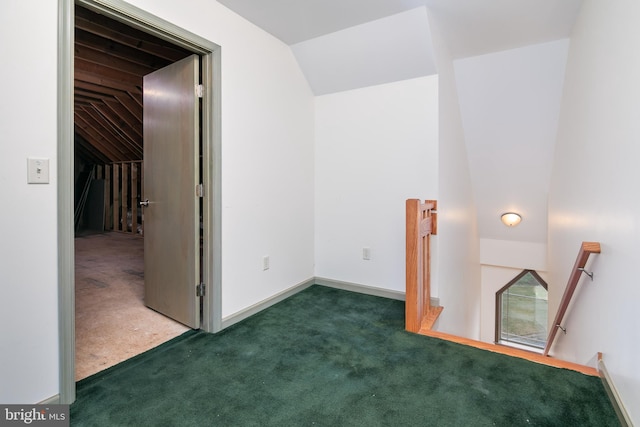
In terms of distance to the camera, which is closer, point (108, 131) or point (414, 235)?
point (414, 235)

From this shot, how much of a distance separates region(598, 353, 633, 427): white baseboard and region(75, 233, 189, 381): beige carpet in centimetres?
255

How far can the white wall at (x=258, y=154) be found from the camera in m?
2.47

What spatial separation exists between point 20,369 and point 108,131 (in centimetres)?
650

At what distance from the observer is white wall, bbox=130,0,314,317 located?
2467 mm

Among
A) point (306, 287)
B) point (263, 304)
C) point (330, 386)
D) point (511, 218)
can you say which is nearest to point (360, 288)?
point (306, 287)

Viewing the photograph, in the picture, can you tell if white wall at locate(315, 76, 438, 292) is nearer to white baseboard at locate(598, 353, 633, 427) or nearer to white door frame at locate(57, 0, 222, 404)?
white door frame at locate(57, 0, 222, 404)

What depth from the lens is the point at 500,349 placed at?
2160 mm

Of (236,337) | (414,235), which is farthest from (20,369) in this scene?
(414,235)

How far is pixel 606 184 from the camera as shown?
185 cm

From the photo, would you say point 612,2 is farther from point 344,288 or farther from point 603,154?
point 344,288

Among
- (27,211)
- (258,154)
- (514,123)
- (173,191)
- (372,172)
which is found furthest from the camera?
(514,123)

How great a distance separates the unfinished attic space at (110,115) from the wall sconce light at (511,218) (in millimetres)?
4412

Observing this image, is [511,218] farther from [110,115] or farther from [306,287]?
[110,115]

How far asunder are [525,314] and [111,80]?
791 cm
